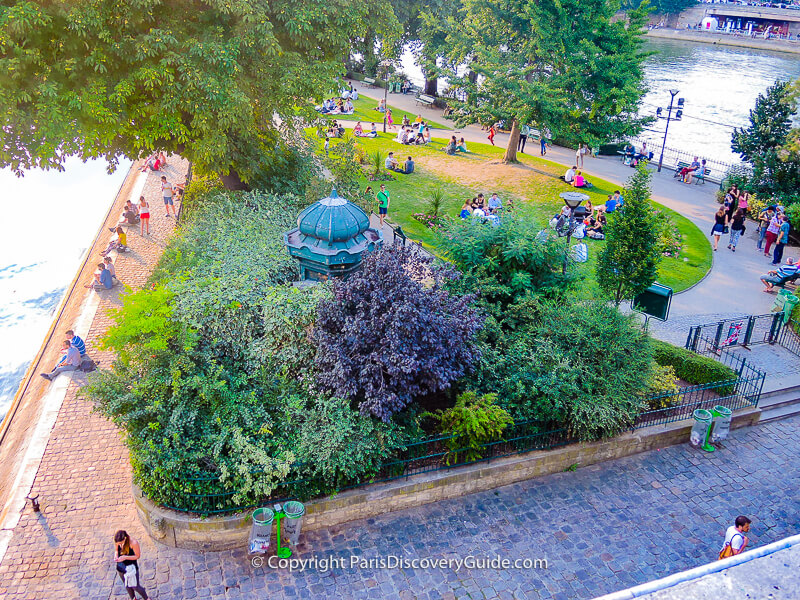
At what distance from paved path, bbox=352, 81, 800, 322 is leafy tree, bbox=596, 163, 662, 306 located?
2.91 meters

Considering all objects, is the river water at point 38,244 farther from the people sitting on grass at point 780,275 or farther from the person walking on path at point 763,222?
the person walking on path at point 763,222

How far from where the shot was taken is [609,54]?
989 inches

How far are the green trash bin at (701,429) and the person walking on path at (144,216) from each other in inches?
688

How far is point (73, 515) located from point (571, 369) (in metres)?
8.52

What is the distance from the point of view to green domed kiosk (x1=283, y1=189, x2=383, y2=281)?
42.9 feet

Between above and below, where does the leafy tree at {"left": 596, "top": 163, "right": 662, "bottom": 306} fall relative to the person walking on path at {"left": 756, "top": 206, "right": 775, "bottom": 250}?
above

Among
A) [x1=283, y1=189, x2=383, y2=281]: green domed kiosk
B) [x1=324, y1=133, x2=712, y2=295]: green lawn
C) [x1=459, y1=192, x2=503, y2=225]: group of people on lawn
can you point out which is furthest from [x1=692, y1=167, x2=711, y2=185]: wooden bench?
[x1=283, y1=189, x2=383, y2=281]: green domed kiosk

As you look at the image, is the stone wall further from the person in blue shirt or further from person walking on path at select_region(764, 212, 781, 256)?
person walking on path at select_region(764, 212, 781, 256)

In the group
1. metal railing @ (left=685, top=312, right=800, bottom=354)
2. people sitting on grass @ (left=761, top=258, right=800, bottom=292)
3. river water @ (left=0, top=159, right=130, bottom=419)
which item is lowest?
river water @ (left=0, top=159, right=130, bottom=419)

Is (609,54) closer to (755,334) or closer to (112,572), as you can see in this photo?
(755,334)

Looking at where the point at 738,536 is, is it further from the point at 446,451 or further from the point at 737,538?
the point at 446,451

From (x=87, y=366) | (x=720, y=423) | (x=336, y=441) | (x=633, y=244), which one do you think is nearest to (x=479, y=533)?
(x=336, y=441)

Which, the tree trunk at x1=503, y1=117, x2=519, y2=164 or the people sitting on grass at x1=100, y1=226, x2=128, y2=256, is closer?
the people sitting on grass at x1=100, y1=226, x2=128, y2=256

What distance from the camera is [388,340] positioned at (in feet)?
33.5
